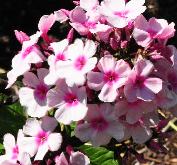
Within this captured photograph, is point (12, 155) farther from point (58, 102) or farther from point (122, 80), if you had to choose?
point (122, 80)

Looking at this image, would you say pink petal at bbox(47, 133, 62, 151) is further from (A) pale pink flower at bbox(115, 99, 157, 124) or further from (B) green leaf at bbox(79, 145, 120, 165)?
(B) green leaf at bbox(79, 145, 120, 165)

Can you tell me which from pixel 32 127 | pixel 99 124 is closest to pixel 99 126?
pixel 99 124

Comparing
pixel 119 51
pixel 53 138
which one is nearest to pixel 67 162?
pixel 53 138

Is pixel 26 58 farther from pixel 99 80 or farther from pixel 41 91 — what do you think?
pixel 99 80

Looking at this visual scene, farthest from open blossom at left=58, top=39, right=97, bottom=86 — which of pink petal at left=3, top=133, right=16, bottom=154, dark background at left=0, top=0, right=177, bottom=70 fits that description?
dark background at left=0, top=0, right=177, bottom=70

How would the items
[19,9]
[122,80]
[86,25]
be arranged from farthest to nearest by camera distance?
[19,9], [86,25], [122,80]

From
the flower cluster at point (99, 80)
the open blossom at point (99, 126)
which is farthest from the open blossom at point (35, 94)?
the open blossom at point (99, 126)
